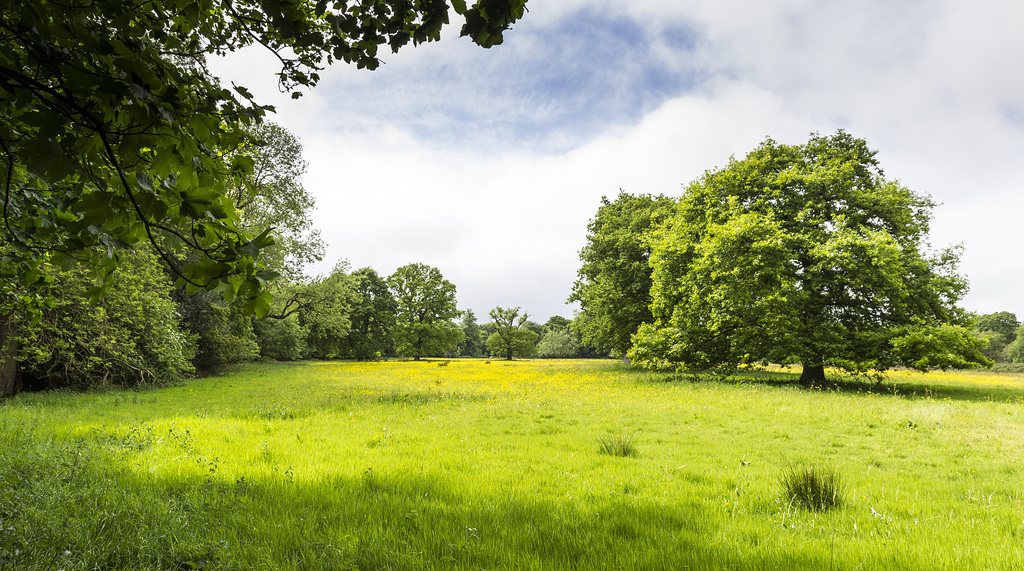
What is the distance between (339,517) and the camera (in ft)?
13.4

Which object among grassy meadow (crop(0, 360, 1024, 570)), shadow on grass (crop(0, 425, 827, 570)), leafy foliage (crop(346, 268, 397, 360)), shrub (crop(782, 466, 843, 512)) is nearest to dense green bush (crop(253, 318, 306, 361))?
leafy foliage (crop(346, 268, 397, 360))

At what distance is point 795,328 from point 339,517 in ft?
64.7

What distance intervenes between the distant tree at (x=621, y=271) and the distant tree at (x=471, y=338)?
7067 centimetres

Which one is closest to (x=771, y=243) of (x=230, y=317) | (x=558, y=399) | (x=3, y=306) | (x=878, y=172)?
(x=878, y=172)

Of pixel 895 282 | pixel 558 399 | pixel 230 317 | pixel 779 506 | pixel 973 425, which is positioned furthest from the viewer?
pixel 230 317

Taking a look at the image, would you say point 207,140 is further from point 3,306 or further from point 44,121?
point 3,306

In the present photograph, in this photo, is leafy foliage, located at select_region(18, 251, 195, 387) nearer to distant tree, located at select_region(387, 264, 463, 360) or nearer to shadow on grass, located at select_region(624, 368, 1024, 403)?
shadow on grass, located at select_region(624, 368, 1024, 403)

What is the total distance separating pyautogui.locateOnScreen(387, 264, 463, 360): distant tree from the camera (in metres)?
56.9

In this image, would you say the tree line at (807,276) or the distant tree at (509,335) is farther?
the distant tree at (509,335)

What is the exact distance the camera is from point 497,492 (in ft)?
16.1

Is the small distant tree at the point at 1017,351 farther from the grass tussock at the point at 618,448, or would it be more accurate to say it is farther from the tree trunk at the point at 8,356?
the tree trunk at the point at 8,356

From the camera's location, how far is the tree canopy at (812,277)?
16.4 m

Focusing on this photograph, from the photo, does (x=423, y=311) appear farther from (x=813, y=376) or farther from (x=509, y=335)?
(x=813, y=376)

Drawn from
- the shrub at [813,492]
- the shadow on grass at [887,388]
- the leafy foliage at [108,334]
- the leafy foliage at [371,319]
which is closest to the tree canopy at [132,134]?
the shrub at [813,492]
